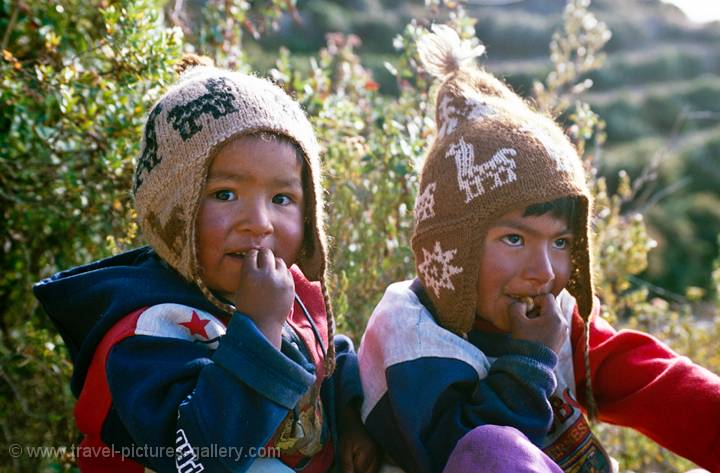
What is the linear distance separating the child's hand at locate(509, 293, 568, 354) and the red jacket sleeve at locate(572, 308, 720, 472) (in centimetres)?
33

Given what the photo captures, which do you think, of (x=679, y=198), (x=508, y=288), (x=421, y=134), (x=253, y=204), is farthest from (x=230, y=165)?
(x=679, y=198)

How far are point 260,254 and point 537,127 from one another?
0.97 m

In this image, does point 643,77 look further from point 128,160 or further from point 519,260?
point 519,260

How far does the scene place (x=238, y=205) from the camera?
7.42 ft

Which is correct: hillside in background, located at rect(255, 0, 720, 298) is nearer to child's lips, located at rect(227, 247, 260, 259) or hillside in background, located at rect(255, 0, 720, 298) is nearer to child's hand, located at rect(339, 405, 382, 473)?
child's hand, located at rect(339, 405, 382, 473)

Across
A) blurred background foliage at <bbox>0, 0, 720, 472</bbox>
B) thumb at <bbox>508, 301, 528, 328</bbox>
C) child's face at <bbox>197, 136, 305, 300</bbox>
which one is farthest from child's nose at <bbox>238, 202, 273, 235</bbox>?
blurred background foliage at <bbox>0, 0, 720, 472</bbox>

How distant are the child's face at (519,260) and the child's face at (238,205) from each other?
635 mm

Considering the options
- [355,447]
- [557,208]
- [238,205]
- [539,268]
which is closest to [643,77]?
[557,208]

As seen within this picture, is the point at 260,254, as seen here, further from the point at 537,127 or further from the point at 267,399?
the point at 537,127

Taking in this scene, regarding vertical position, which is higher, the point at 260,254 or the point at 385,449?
the point at 260,254

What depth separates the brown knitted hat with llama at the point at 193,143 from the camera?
7.35ft

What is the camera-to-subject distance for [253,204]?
7.40ft

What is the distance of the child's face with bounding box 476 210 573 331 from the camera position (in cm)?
245

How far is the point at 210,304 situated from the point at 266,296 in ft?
0.84
